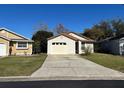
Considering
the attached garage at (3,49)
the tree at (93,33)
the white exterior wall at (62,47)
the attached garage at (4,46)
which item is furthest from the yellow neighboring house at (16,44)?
the tree at (93,33)

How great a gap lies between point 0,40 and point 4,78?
2728cm

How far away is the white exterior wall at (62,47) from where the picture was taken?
45.5 m

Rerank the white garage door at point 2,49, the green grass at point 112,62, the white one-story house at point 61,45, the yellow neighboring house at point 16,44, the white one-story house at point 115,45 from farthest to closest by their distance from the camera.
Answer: the white one-story house at point 61,45, the white one-story house at point 115,45, the yellow neighboring house at point 16,44, the white garage door at point 2,49, the green grass at point 112,62

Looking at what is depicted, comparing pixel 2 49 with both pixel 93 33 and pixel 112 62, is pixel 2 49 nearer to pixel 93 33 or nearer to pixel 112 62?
pixel 112 62

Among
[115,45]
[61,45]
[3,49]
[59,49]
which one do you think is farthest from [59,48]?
[3,49]

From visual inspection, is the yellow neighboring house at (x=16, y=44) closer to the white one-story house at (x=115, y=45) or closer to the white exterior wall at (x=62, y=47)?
the white exterior wall at (x=62, y=47)

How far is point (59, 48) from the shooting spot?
150ft

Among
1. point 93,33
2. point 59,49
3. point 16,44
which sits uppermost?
point 93,33

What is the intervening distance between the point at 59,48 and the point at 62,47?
562mm

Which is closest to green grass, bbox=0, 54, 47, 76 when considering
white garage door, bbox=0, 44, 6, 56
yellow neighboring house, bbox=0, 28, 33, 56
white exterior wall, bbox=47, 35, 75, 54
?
white garage door, bbox=0, 44, 6, 56

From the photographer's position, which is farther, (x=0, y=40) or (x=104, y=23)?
(x=104, y=23)
